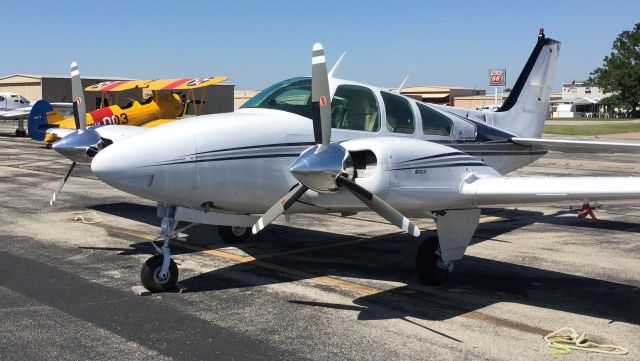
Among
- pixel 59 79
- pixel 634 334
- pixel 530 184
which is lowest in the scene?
pixel 634 334

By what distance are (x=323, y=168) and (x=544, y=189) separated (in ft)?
9.00

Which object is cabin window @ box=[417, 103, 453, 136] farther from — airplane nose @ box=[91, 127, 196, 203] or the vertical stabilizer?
airplane nose @ box=[91, 127, 196, 203]

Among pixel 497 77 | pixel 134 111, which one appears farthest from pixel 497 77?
pixel 134 111

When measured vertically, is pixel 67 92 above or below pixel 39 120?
above

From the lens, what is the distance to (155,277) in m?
8.16

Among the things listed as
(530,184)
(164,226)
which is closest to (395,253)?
(530,184)

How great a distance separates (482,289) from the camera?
344 inches

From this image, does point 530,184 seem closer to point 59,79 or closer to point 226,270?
point 226,270

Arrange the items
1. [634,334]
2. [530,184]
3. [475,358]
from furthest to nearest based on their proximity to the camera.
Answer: [530,184], [634,334], [475,358]

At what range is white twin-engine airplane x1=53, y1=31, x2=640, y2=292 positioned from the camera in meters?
7.55

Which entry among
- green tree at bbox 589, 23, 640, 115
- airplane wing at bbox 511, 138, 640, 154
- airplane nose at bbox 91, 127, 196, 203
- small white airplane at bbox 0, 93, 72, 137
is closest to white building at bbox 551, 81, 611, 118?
green tree at bbox 589, 23, 640, 115

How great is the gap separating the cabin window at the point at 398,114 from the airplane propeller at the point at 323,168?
2.02 meters

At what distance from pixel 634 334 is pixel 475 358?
210 cm

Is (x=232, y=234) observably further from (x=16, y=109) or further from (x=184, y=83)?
(x=16, y=109)
